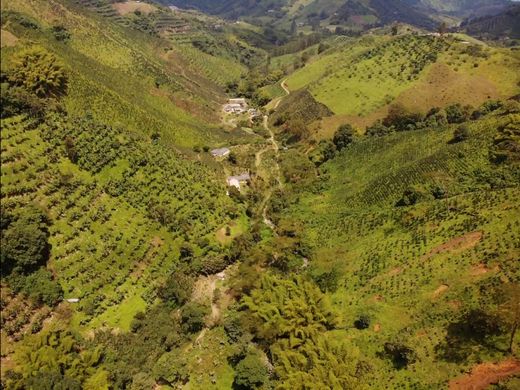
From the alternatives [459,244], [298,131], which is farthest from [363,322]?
[298,131]

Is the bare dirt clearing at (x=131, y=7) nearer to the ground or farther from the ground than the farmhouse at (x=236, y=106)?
farther from the ground

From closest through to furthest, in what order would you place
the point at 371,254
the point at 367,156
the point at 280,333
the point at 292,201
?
1. the point at 280,333
2. the point at 371,254
3. the point at 292,201
4. the point at 367,156

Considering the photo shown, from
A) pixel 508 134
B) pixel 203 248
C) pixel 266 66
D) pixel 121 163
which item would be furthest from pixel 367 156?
pixel 266 66

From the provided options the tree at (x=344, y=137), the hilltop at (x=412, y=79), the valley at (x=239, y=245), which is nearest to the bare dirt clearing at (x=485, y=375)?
the valley at (x=239, y=245)

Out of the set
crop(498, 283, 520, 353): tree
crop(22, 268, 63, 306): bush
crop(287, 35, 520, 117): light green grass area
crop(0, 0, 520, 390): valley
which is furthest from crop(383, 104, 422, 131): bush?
crop(22, 268, 63, 306): bush

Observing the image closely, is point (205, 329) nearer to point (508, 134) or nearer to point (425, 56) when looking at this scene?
point (508, 134)

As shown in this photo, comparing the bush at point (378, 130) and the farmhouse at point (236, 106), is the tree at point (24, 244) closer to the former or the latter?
the bush at point (378, 130)
